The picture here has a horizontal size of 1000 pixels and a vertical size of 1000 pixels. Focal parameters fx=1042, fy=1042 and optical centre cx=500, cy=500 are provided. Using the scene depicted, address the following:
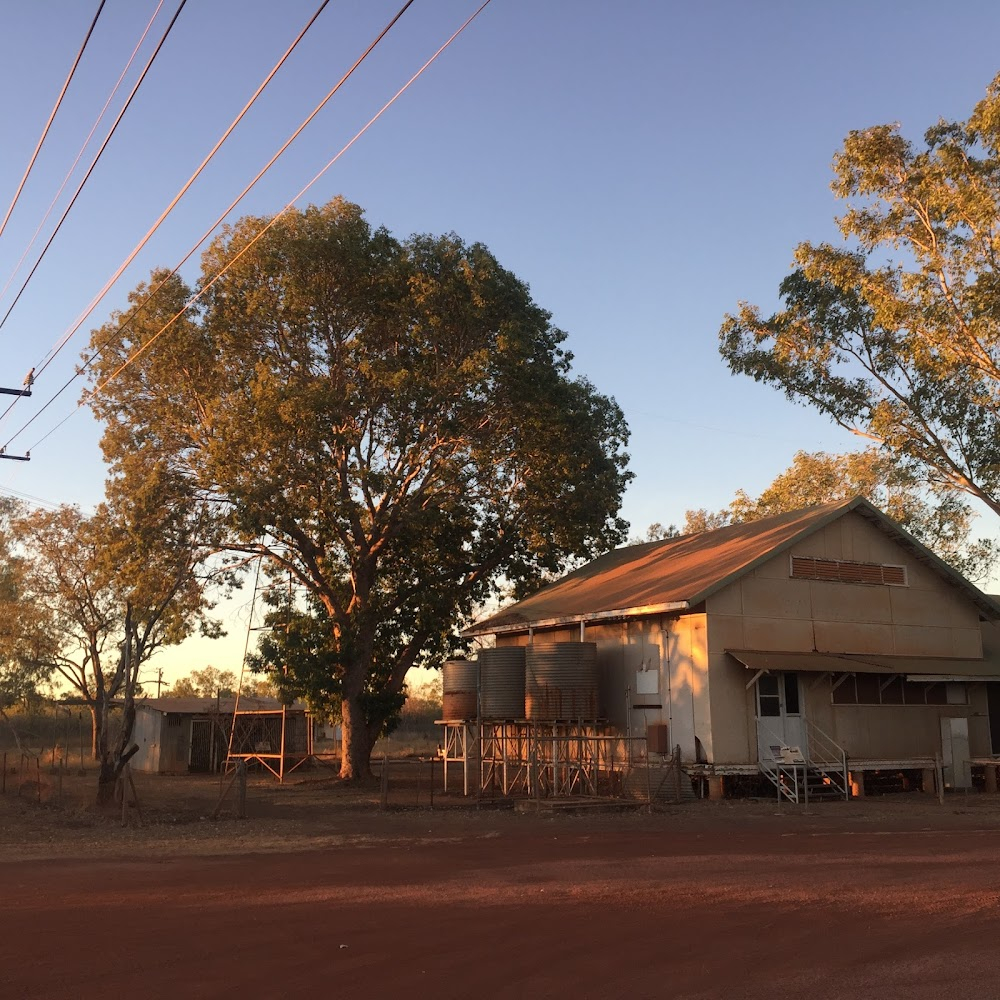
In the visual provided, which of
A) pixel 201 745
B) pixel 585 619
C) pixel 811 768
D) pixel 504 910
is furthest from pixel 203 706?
pixel 504 910

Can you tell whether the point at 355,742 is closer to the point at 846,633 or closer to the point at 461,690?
the point at 461,690

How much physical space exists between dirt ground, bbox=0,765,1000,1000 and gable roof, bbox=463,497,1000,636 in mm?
8111

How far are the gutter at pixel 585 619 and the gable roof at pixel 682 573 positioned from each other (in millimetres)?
26

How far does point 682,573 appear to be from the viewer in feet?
97.7

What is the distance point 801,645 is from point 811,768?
323 cm

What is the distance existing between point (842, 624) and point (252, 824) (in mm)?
16992

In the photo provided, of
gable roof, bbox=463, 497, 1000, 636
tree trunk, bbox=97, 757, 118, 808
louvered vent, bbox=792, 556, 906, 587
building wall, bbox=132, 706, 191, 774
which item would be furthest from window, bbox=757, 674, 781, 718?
building wall, bbox=132, 706, 191, 774

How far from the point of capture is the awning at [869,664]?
26516mm

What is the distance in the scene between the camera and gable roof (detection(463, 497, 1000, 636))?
27.5 metres

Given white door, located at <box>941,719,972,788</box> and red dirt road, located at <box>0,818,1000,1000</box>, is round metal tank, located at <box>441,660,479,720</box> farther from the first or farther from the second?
red dirt road, located at <box>0,818,1000,1000</box>

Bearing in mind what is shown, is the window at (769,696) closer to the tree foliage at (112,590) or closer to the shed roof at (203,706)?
the tree foliage at (112,590)

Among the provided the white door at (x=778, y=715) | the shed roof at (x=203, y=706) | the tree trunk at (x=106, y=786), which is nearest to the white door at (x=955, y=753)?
the white door at (x=778, y=715)

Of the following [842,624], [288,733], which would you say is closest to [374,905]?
[842,624]

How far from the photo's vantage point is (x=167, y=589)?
32.3 metres
